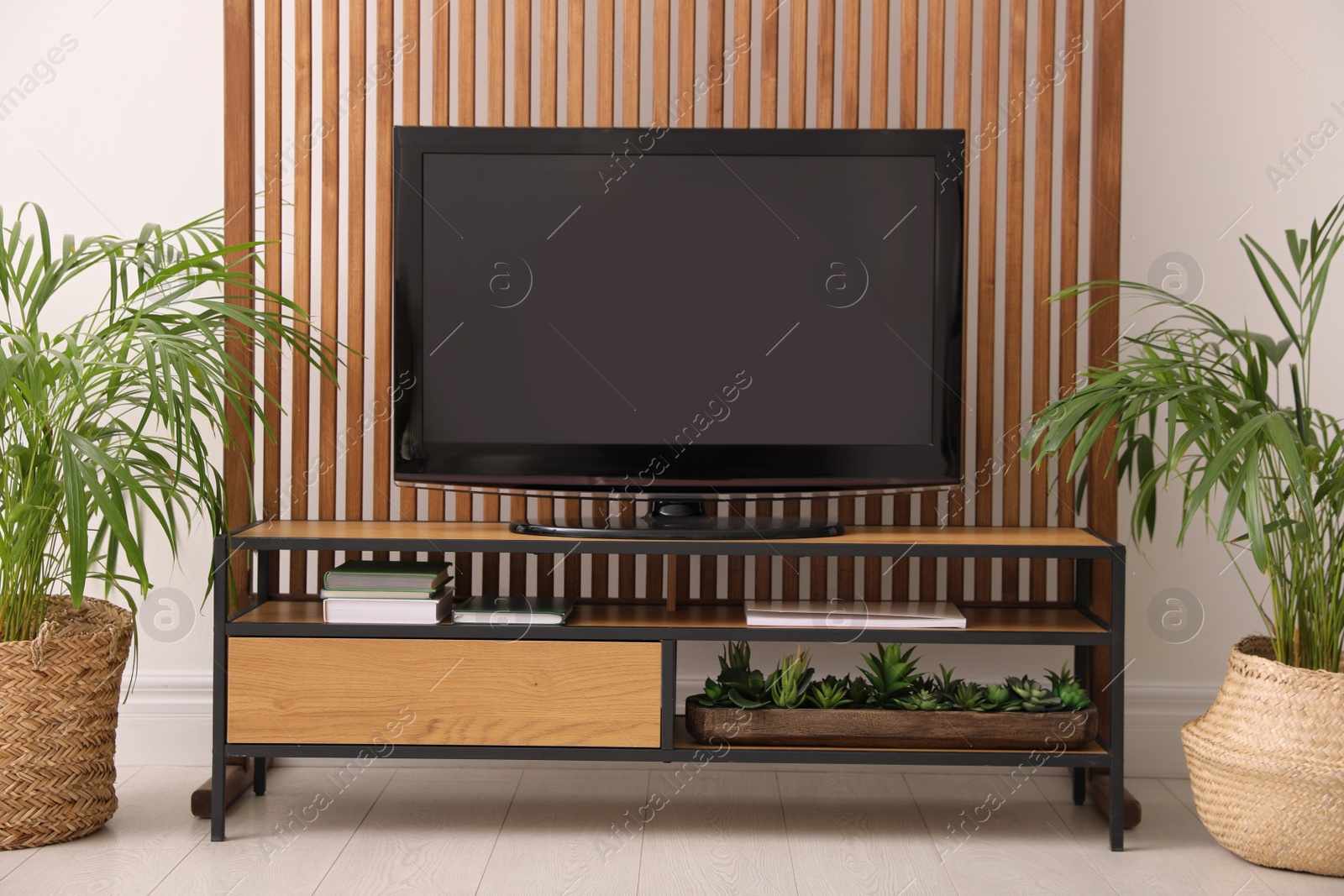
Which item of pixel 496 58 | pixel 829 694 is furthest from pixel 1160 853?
pixel 496 58

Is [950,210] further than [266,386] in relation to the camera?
No

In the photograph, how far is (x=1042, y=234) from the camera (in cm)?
230

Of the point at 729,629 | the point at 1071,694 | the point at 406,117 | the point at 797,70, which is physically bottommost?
the point at 1071,694

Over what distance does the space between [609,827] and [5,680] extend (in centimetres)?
112

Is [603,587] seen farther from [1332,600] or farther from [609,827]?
[1332,600]

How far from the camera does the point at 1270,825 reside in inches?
71.8

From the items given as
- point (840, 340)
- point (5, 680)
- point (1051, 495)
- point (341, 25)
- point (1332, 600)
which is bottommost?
point (5, 680)

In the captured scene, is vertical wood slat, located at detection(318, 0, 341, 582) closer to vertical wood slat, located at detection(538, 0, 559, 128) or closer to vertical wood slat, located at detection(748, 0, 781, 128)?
vertical wood slat, located at detection(538, 0, 559, 128)

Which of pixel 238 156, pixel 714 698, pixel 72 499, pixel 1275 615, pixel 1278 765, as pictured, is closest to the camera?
pixel 72 499

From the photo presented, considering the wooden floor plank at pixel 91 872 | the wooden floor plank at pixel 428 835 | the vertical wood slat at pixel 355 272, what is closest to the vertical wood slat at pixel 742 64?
the vertical wood slat at pixel 355 272

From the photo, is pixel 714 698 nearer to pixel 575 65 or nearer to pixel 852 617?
pixel 852 617

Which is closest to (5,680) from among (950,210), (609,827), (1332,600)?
(609,827)

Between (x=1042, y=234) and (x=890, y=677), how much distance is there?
1028 millimetres

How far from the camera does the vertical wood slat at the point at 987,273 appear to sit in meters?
2.29
